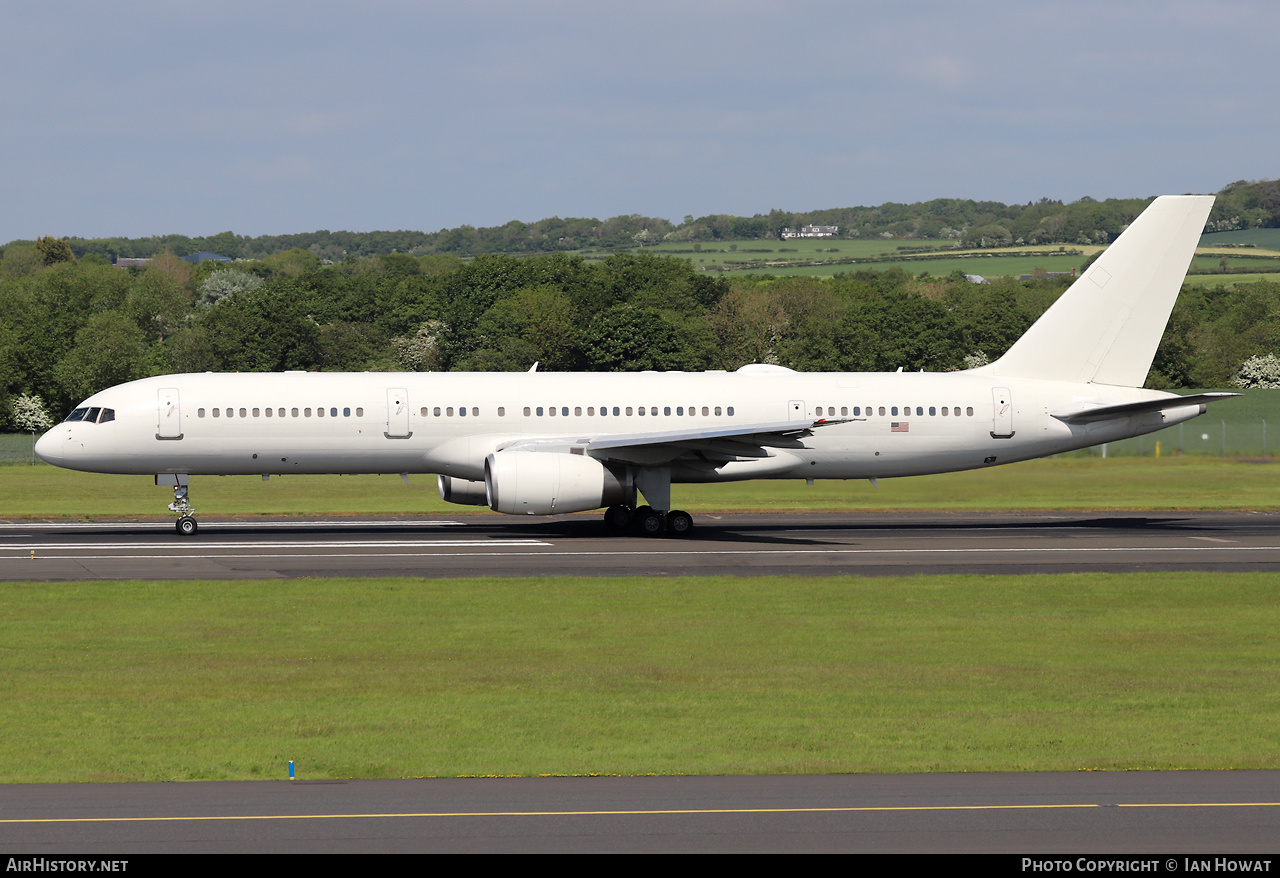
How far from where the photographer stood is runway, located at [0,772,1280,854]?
437 inches

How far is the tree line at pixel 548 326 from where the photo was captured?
355 feet

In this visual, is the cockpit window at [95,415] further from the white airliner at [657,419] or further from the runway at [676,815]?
the runway at [676,815]

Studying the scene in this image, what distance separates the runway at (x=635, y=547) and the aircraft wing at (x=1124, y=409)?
3.18m

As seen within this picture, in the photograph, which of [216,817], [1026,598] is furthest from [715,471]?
[216,817]

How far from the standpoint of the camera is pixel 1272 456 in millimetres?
60312

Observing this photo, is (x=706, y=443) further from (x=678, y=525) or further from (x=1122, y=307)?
(x=1122, y=307)

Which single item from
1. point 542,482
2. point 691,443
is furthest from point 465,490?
point 691,443

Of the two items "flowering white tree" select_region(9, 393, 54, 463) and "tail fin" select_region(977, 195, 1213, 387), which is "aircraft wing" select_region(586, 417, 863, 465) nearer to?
"tail fin" select_region(977, 195, 1213, 387)

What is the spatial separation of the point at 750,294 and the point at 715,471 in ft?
339

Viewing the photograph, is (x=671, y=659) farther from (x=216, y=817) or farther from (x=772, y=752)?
(x=216, y=817)

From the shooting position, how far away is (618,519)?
1529 inches

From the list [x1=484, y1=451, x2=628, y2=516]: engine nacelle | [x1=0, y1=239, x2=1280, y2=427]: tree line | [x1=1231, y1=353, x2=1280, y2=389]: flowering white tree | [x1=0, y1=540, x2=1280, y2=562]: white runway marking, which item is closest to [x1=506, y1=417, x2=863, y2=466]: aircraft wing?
[x1=484, y1=451, x2=628, y2=516]: engine nacelle

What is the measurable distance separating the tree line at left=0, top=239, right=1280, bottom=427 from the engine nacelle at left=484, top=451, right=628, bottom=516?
6782cm
